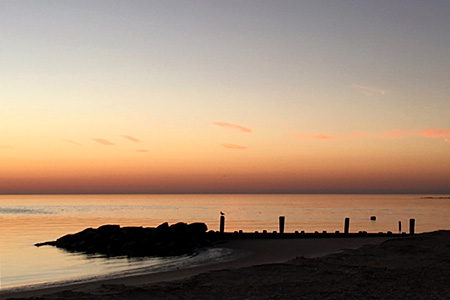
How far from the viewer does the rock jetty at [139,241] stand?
3478cm

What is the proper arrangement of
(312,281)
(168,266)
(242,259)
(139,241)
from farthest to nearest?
(139,241)
(242,259)
(168,266)
(312,281)

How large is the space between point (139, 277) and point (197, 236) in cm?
1554

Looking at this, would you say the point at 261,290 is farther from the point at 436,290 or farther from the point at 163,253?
the point at 163,253

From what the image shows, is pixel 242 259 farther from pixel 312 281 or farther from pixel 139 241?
pixel 312 281

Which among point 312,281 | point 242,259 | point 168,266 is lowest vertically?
point 168,266

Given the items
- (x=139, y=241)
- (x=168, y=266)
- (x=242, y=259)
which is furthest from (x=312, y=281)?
(x=139, y=241)

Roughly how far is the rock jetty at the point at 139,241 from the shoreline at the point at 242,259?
264cm

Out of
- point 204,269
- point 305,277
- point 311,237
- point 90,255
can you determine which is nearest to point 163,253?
point 90,255

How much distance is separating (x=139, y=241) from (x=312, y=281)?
2145cm

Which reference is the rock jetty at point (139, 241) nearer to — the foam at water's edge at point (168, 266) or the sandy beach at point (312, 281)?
the foam at water's edge at point (168, 266)

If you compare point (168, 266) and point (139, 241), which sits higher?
point (139, 241)

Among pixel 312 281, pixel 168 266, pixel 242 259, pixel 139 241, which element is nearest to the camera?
pixel 312 281

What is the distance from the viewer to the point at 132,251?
35000 millimetres

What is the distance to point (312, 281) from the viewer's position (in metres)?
16.9
